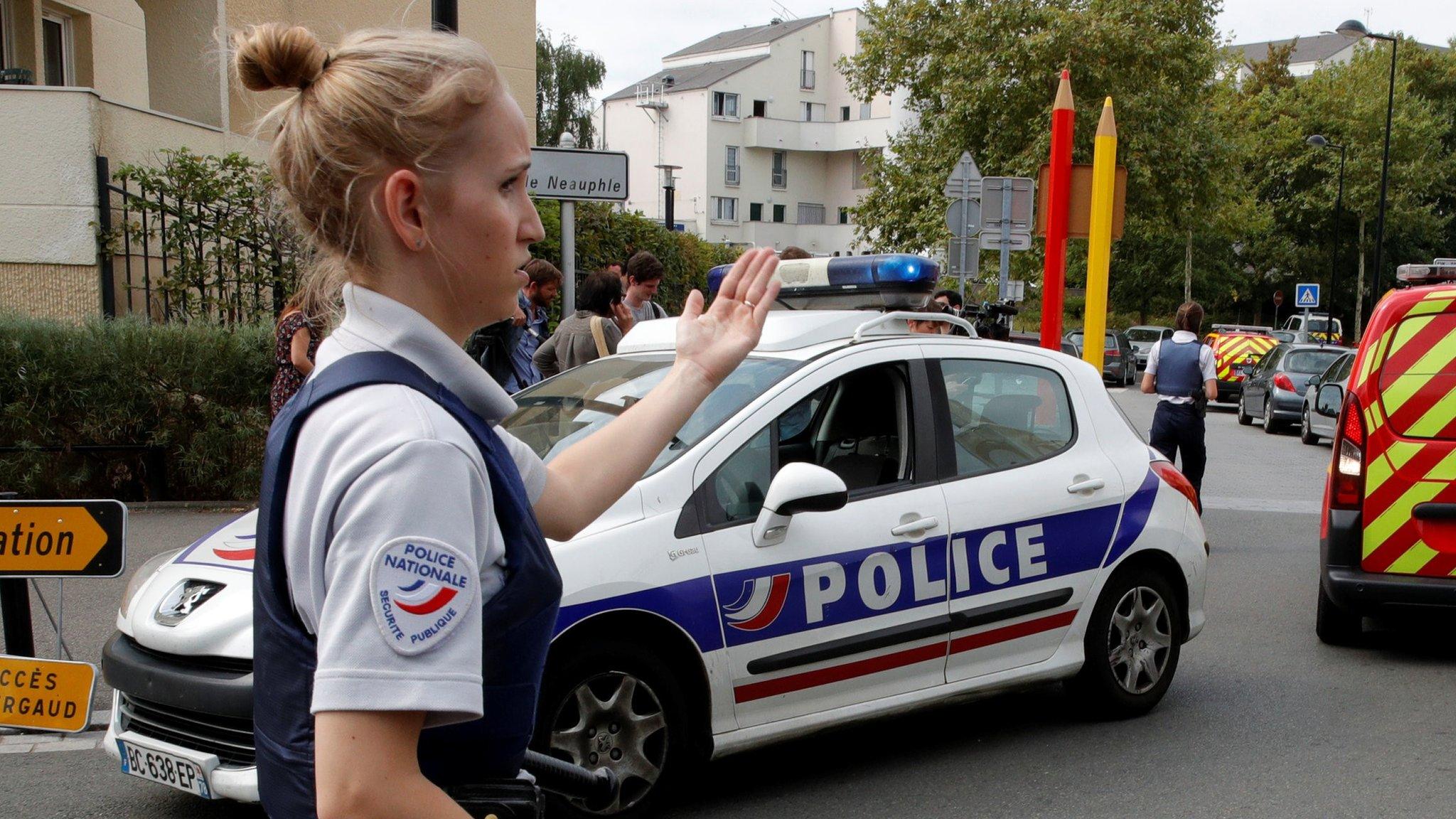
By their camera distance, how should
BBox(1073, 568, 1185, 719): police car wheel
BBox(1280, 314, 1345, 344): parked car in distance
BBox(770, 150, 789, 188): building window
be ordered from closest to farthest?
BBox(1073, 568, 1185, 719): police car wheel < BBox(1280, 314, 1345, 344): parked car in distance < BBox(770, 150, 789, 188): building window

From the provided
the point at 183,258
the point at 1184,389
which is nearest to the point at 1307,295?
the point at 1184,389

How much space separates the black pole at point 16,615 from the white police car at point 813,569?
752 millimetres

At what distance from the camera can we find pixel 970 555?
494cm

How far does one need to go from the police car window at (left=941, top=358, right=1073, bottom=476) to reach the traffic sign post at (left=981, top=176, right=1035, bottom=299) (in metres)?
7.39

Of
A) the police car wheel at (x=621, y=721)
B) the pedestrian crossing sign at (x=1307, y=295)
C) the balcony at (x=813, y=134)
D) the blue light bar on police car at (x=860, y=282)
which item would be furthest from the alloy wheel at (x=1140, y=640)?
the balcony at (x=813, y=134)

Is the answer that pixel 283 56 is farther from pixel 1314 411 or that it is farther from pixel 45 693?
pixel 1314 411

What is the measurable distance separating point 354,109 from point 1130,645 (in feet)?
16.3

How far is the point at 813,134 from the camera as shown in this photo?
224 ft

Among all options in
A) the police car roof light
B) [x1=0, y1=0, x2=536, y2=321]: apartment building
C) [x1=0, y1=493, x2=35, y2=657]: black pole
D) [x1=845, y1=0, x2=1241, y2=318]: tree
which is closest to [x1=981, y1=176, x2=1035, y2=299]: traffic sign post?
[x1=0, y1=0, x2=536, y2=321]: apartment building

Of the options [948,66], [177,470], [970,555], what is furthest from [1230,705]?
[948,66]

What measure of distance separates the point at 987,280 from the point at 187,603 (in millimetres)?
31529

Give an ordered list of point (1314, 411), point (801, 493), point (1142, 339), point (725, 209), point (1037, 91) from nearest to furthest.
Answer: point (801, 493) < point (1314, 411) < point (1037, 91) < point (1142, 339) < point (725, 209)

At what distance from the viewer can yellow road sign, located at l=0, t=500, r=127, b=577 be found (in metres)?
4.90

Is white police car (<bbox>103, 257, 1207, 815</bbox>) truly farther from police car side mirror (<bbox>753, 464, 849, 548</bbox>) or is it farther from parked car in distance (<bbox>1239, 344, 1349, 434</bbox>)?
parked car in distance (<bbox>1239, 344, 1349, 434</bbox>)
